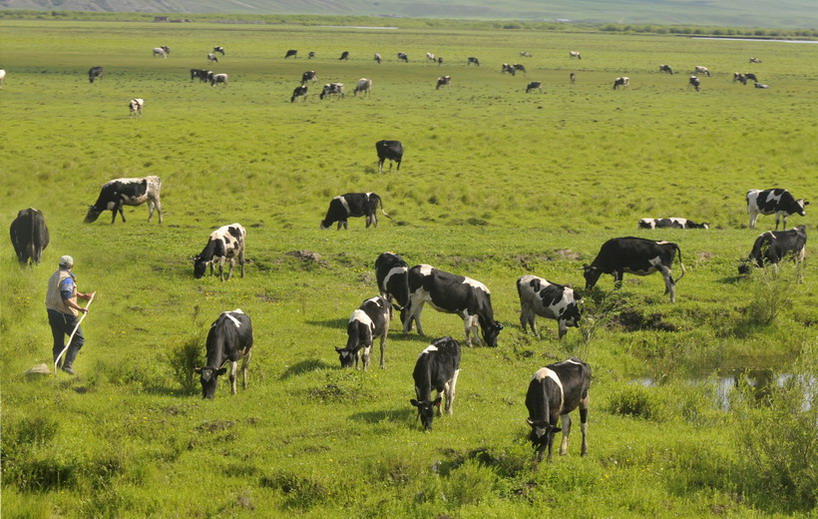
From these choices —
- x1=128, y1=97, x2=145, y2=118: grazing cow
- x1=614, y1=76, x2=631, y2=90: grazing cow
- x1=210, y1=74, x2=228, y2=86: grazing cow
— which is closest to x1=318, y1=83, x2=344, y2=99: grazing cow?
x1=210, y1=74, x2=228, y2=86: grazing cow

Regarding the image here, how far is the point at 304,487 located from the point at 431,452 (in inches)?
90.3

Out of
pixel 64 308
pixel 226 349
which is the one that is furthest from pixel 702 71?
pixel 64 308

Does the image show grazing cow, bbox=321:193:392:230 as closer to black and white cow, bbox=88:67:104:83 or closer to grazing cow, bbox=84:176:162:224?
grazing cow, bbox=84:176:162:224

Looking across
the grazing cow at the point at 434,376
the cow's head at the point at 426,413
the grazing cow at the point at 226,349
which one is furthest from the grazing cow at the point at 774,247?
the grazing cow at the point at 226,349

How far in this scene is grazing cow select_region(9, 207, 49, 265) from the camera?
76.5ft

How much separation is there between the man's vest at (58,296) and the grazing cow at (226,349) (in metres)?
2.64

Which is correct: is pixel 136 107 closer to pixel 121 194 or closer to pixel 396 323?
pixel 121 194

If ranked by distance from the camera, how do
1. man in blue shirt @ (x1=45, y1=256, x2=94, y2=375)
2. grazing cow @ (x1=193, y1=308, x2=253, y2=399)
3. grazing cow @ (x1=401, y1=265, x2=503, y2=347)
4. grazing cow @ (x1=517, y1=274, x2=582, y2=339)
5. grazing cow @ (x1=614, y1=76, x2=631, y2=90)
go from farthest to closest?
grazing cow @ (x1=614, y1=76, x2=631, y2=90), grazing cow @ (x1=517, y1=274, x2=582, y2=339), grazing cow @ (x1=401, y1=265, x2=503, y2=347), grazing cow @ (x1=193, y1=308, x2=253, y2=399), man in blue shirt @ (x1=45, y1=256, x2=94, y2=375)

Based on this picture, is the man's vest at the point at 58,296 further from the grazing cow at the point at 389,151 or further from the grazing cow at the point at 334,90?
the grazing cow at the point at 334,90

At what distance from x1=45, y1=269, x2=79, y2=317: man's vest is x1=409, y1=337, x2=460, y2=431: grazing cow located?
22.0ft

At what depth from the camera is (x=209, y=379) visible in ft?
53.9

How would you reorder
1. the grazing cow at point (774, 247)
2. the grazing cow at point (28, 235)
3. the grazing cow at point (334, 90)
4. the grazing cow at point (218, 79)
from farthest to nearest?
the grazing cow at point (218, 79) < the grazing cow at point (334, 90) < the grazing cow at point (774, 247) < the grazing cow at point (28, 235)

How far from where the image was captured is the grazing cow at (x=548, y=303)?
22.8m

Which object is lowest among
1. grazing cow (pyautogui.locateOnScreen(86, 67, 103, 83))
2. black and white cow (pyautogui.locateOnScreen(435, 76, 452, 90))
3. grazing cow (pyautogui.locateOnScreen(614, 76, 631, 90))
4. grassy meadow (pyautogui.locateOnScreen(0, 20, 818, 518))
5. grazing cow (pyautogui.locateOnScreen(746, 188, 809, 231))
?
grassy meadow (pyautogui.locateOnScreen(0, 20, 818, 518))
